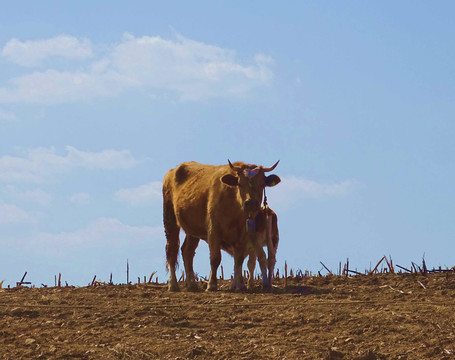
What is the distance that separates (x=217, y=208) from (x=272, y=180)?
3.62ft

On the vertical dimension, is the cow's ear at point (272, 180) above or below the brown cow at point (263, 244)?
above

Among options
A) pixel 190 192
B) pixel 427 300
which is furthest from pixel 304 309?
pixel 190 192

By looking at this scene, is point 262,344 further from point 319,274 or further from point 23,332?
point 319,274

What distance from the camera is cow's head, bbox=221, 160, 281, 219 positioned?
45.5 feet

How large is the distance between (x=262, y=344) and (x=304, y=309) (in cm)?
169

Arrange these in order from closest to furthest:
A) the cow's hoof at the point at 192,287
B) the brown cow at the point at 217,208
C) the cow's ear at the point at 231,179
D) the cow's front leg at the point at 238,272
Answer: the cow's front leg at the point at 238,272 < the brown cow at the point at 217,208 < the cow's ear at the point at 231,179 < the cow's hoof at the point at 192,287

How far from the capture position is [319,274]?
15477mm

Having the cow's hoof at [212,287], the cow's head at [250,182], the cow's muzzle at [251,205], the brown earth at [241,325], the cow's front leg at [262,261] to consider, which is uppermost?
the cow's head at [250,182]

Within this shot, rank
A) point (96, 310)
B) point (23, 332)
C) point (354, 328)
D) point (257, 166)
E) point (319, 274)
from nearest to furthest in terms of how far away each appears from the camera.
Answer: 1. point (354, 328)
2. point (23, 332)
3. point (96, 310)
4. point (257, 166)
5. point (319, 274)

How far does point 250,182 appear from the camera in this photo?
13961 mm

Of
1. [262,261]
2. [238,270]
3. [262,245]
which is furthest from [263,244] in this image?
[238,270]

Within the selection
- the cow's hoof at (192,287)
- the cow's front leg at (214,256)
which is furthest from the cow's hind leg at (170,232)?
the cow's front leg at (214,256)

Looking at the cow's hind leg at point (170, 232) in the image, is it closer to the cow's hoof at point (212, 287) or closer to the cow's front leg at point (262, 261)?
the cow's hoof at point (212, 287)

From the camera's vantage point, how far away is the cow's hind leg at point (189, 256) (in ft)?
50.0
